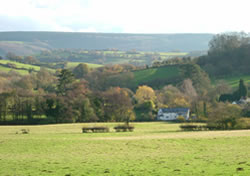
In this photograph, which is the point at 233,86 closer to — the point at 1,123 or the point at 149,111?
the point at 149,111

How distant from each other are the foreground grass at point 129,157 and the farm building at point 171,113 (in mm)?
67560

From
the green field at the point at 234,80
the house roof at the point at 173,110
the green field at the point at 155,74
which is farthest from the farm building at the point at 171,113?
the green field at the point at 155,74

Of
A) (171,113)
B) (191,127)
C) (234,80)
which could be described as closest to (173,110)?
(171,113)

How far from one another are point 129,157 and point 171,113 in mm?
82416

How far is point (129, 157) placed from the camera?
30.0 m

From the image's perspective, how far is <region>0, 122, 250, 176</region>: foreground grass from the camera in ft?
76.4

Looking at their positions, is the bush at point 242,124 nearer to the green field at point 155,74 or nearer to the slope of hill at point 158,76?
the slope of hill at point 158,76

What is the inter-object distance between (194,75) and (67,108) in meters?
62.8

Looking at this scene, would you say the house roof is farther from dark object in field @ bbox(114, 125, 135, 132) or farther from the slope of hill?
dark object in field @ bbox(114, 125, 135, 132)

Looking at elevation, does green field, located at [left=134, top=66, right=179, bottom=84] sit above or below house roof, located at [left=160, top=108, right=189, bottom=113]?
above

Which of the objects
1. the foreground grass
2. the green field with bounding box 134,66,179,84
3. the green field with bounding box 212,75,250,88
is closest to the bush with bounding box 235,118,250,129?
the foreground grass

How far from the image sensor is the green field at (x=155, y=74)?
152962mm

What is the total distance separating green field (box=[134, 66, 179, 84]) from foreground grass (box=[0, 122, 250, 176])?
11222 cm

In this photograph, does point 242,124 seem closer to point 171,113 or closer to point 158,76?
point 171,113
